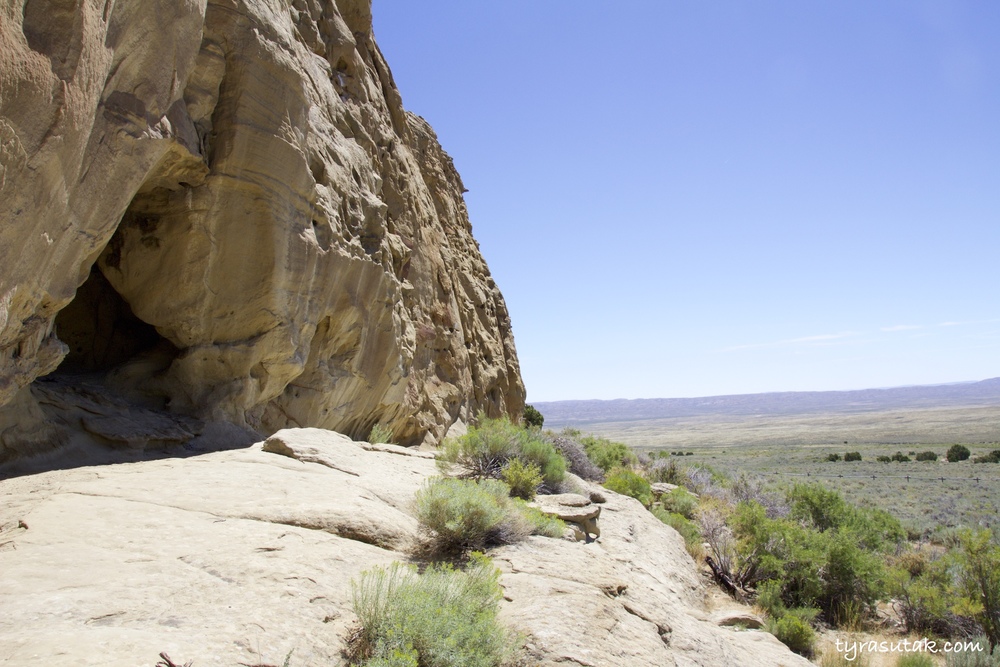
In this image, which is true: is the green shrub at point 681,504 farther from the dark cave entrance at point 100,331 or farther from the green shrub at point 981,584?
the dark cave entrance at point 100,331

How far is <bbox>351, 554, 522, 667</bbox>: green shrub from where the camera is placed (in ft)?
12.4

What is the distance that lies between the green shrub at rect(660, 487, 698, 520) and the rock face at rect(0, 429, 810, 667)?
5.08m

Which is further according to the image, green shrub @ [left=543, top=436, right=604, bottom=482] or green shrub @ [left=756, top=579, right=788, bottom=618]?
green shrub @ [left=543, top=436, right=604, bottom=482]

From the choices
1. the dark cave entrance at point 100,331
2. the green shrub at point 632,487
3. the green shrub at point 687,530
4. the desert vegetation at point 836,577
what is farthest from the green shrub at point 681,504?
the dark cave entrance at point 100,331

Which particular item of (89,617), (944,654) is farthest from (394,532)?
(944,654)

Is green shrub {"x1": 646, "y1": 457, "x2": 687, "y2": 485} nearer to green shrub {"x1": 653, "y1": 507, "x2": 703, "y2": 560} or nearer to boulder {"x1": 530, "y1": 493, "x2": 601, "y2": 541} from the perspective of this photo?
green shrub {"x1": 653, "y1": 507, "x2": 703, "y2": 560}

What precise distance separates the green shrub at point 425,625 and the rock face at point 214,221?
3901 mm

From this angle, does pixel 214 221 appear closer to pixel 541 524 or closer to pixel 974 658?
pixel 541 524

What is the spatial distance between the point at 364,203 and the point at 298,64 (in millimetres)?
2871

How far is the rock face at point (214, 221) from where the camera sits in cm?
503

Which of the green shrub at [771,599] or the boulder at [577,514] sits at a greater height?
the boulder at [577,514]

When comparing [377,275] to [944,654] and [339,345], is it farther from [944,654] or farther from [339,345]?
[944,654]

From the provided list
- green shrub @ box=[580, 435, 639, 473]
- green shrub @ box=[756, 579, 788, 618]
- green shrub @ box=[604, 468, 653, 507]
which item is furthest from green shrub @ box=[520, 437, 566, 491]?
green shrub @ box=[580, 435, 639, 473]

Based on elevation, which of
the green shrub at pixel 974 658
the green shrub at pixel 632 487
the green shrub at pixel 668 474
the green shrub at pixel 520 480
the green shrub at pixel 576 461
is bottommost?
the green shrub at pixel 974 658
